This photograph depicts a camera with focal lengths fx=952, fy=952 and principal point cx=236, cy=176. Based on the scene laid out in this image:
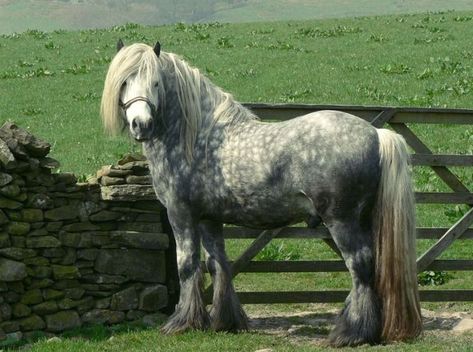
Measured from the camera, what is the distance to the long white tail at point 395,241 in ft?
30.8

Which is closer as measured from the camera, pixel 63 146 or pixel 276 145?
pixel 276 145

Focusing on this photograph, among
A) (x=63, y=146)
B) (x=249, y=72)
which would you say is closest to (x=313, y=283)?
(x=63, y=146)

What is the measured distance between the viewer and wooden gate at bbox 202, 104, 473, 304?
11.4 meters

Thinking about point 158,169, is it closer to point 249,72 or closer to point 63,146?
point 63,146

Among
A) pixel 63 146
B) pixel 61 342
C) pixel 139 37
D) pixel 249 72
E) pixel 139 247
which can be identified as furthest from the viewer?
pixel 139 37

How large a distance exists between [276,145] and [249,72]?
17456 millimetres

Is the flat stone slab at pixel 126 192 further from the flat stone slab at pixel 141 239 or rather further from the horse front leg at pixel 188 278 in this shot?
the horse front leg at pixel 188 278

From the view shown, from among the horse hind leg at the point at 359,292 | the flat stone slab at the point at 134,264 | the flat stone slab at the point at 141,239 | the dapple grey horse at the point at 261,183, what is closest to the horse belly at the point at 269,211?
the dapple grey horse at the point at 261,183

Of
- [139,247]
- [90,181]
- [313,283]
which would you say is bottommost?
[313,283]

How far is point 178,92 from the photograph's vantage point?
1027 centimetres

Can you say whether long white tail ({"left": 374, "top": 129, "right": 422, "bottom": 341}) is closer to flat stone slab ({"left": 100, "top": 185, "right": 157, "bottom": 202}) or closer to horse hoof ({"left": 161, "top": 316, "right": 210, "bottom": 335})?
horse hoof ({"left": 161, "top": 316, "right": 210, "bottom": 335})

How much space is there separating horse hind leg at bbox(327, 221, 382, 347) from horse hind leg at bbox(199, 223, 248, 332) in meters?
1.33

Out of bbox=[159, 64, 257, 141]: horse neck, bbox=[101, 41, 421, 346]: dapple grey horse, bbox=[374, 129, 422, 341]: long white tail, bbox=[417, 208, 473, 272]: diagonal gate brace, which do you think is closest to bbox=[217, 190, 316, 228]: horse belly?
bbox=[101, 41, 421, 346]: dapple grey horse

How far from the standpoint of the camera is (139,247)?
37.0ft
